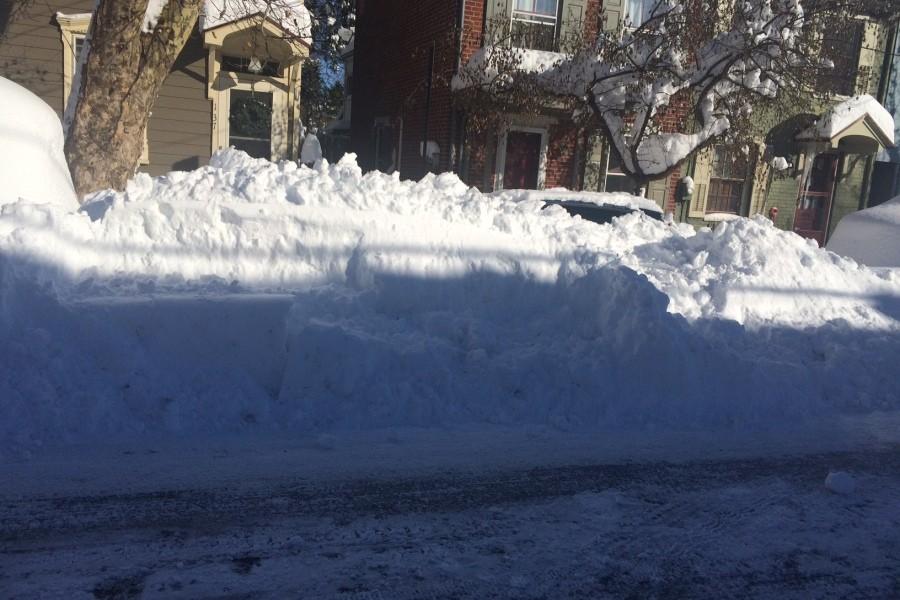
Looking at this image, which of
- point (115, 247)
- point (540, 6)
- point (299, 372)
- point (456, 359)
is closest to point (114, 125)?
point (115, 247)

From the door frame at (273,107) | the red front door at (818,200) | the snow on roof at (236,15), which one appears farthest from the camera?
the red front door at (818,200)

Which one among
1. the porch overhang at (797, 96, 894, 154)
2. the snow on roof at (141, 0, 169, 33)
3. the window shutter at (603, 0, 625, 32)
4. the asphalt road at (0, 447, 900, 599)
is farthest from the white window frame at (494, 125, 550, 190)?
the asphalt road at (0, 447, 900, 599)

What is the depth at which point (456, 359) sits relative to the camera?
19.3 feet

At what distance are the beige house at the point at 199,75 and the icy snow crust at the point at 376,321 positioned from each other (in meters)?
6.55

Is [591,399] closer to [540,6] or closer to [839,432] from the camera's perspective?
[839,432]

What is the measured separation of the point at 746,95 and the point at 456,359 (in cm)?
1003

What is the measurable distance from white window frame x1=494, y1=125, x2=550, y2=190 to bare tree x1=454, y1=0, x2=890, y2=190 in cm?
157

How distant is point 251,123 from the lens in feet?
50.7

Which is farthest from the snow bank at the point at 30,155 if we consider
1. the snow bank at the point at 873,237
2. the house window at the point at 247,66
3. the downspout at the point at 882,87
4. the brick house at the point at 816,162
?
the downspout at the point at 882,87

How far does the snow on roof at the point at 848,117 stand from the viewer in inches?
653

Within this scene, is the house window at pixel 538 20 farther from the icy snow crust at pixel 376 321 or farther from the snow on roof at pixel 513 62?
the icy snow crust at pixel 376 321

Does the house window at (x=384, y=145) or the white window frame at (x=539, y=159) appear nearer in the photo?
the white window frame at (x=539, y=159)

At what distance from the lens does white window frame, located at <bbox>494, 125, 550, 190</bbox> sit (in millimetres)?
15141

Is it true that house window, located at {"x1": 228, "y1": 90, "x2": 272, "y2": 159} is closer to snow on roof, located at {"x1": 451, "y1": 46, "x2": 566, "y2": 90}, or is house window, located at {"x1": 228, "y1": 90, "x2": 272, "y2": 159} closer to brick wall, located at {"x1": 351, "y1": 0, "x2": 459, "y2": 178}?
brick wall, located at {"x1": 351, "y1": 0, "x2": 459, "y2": 178}
